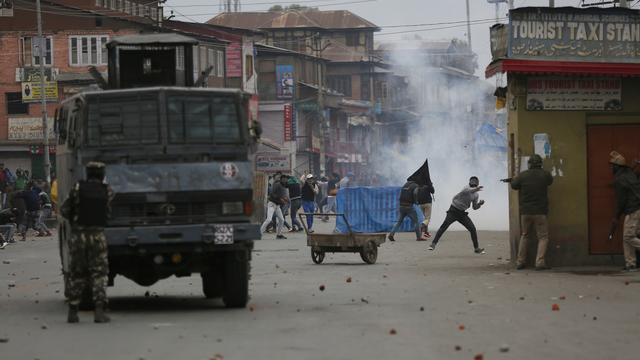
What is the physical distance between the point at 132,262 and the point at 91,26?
59.1m

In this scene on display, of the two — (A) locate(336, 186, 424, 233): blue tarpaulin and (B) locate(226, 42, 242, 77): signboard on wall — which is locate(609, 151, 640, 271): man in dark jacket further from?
(B) locate(226, 42, 242, 77): signboard on wall

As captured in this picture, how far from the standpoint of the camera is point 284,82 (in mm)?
88438

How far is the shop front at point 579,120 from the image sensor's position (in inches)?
848

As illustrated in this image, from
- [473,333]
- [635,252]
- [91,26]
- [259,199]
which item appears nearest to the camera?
[473,333]

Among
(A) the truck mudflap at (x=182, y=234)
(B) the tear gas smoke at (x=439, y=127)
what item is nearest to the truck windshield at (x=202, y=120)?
(A) the truck mudflap at (x=182, y=234)

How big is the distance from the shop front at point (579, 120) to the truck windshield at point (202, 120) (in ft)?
24.2

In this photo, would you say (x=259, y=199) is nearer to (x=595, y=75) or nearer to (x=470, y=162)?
(x=595, y=75)

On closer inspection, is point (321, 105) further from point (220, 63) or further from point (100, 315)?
point (100, 315)

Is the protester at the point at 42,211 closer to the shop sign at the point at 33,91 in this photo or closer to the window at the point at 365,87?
the shop sign at the point at 33,91

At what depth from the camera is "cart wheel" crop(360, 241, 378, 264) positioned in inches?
946

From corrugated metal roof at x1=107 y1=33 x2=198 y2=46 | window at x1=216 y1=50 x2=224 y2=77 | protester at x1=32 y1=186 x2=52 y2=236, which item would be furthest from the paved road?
window at x1=216 y1=50 x2=224 y2=77

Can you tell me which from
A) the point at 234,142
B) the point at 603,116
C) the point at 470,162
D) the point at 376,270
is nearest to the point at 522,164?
the point at 603,116

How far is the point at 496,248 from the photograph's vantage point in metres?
29.1

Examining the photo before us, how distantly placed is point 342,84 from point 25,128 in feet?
142
